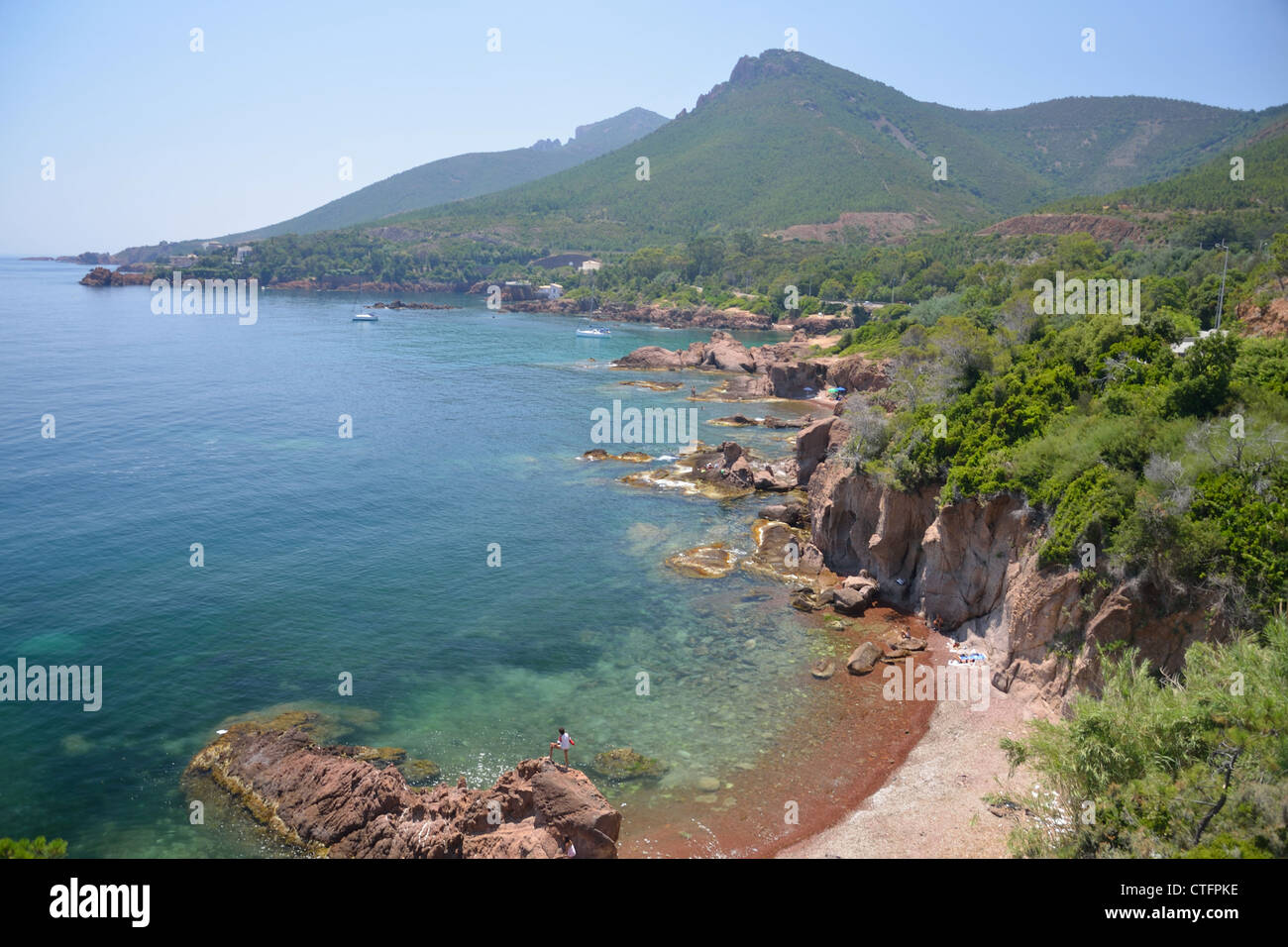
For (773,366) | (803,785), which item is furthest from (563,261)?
(803,785)

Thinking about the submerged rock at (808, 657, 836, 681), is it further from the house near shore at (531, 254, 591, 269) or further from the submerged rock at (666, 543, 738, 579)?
the house near shore at (531, 254, 591, 269)

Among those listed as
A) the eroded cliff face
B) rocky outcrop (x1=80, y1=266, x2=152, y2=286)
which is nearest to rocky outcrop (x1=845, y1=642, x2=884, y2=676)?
the eroded cliff face

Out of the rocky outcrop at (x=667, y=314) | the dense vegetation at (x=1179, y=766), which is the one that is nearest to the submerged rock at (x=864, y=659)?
the dense vegetation at (x=1179, y=766)

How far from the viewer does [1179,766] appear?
14055 millimetres

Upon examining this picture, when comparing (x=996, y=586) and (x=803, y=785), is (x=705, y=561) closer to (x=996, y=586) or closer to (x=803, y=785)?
(x=996, y=586)

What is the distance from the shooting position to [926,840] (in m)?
18.6

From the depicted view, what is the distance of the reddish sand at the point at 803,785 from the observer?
19.2 metres

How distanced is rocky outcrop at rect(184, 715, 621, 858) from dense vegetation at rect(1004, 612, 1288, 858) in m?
9.02

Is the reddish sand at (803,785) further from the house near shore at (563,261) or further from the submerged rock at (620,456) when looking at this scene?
the house near shore at (563,261)

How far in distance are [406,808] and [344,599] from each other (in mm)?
15104

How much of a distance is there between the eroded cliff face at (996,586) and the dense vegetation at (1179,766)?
3.51 metres
